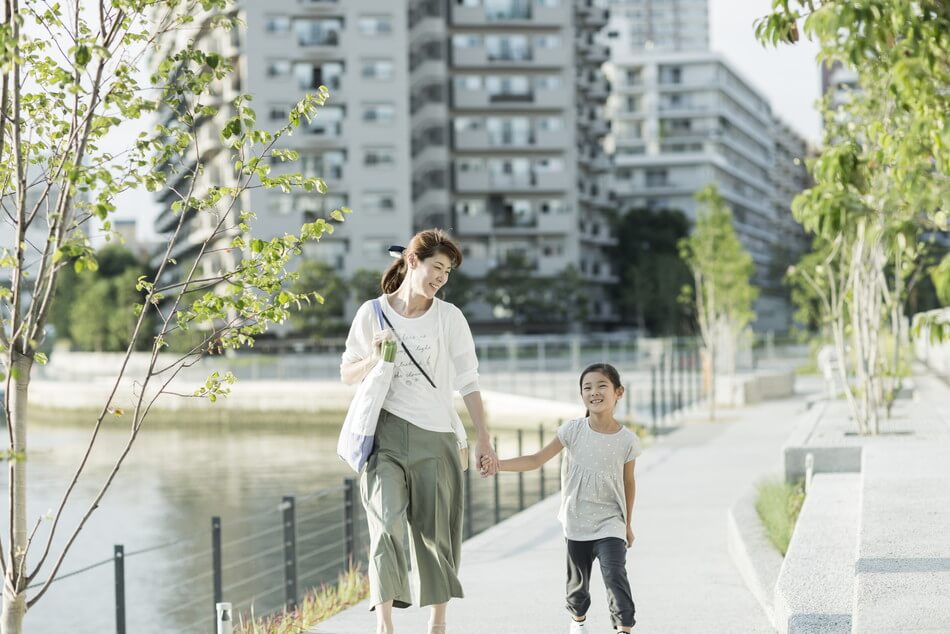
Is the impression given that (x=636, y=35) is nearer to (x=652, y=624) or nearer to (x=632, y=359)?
(x=632, y=359)

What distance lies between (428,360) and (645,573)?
3.77m

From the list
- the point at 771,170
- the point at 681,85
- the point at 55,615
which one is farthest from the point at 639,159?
the point at 55,615

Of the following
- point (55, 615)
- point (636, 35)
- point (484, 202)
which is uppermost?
point (636, 35)

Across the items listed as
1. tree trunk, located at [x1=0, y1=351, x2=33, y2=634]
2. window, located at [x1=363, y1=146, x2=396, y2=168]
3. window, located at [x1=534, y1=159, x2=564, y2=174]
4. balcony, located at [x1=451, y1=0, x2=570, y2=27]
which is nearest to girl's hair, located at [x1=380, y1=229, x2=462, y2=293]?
tree trunk, located at [x1=0, y1=351, x2=33, y2=634]

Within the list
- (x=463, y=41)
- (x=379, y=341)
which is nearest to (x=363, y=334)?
(x=379, y=341)

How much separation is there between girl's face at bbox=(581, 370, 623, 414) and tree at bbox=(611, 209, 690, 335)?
6905cm

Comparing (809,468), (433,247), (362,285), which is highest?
(362,285)

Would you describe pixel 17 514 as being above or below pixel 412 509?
above

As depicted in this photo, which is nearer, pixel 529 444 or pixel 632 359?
pixel 529 444

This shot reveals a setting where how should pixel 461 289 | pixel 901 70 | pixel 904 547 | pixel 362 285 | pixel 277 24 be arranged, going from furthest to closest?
pixel 277 24 < pixel 461 289 < pixel 362 285 < pixel 904 547 < pixel 901 70

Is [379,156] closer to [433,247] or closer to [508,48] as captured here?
[508,48]

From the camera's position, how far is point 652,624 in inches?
279

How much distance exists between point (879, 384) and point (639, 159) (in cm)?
8988

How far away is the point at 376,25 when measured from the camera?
223 ft
